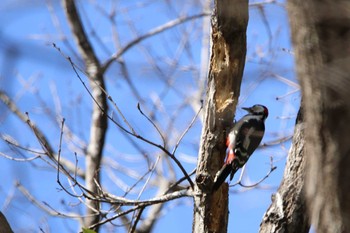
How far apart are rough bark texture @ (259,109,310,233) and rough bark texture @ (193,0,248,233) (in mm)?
336

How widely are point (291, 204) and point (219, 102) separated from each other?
2.58 feet

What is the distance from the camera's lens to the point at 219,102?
4.42 meters

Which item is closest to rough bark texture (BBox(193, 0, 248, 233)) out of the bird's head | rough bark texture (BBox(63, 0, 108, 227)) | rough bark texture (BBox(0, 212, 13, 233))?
rough bark texture (BBox(0, 212, 13, 233))

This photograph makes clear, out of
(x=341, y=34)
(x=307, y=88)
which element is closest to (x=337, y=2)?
(x=341, y=34)

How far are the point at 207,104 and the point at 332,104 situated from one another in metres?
2.31

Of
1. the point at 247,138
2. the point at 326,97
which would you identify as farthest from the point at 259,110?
the point at 326,97

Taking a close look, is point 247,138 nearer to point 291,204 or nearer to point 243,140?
point 243,140

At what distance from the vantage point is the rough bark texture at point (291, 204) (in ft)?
13.6

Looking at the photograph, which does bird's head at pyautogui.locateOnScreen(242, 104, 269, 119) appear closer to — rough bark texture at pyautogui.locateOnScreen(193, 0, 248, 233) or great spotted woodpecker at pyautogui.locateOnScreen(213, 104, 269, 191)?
great spotted woodpecker at pyautogui.locateOnScreen(213, 104, 269, 191)

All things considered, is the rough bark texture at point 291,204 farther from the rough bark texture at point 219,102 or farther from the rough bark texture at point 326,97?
the rough bark texture at point 326,97

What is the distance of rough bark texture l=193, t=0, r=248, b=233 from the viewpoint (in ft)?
14.0

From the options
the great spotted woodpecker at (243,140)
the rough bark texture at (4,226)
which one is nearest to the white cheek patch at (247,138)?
the great spotted woodpecker at (243,140)

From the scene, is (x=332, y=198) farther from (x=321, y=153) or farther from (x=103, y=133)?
(x=103, y=133)

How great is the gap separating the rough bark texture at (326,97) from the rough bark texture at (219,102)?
208 cm
